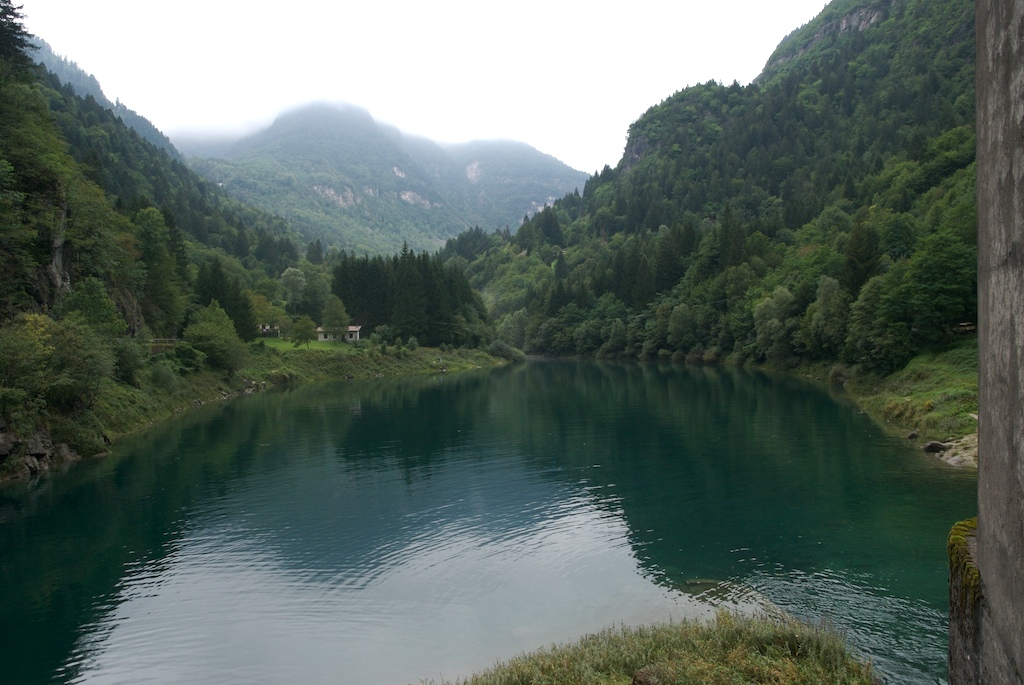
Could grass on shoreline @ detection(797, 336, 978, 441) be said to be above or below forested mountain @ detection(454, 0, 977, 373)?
below

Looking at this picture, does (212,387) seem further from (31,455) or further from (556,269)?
(556,269)

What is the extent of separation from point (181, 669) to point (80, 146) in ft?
481

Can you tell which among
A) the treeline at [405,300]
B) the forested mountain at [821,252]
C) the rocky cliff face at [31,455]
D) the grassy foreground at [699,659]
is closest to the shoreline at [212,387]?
the rocky cliff face at [31,455]

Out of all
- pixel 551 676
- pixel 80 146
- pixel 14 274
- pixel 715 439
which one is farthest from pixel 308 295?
pixel 551 676

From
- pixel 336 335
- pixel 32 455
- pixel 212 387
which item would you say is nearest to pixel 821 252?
pixel 336 335

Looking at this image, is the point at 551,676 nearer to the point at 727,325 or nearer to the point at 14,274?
the point at 14,274

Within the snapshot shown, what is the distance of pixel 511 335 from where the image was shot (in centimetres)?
17450

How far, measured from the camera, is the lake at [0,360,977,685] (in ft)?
59.6

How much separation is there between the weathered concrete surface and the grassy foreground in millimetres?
6228

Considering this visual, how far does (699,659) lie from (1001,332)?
9.71 metres

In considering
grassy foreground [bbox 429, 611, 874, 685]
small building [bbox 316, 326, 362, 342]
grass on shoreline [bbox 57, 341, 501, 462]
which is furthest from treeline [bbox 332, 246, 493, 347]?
grassy foreground [bbox 429, 611, 874, 685]

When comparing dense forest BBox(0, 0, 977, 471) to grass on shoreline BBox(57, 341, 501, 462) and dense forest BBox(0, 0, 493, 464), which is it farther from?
grass on shoreline BBox(57, 341, 501, 462)

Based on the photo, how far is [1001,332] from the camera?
23.3 ft

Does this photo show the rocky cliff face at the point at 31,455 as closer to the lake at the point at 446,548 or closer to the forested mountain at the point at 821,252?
the lake at the point at 446,548
